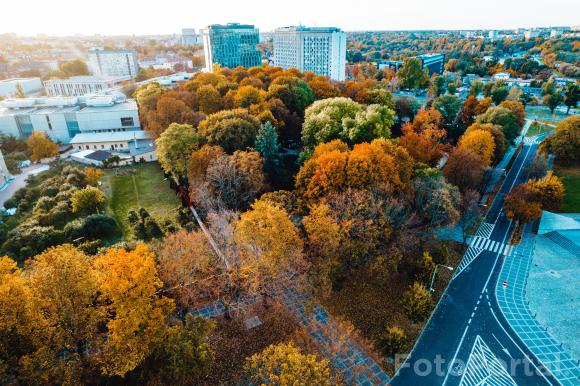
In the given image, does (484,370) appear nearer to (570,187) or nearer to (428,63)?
(570,187)

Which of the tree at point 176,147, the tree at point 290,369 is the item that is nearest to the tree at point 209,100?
the tree at point 176,147

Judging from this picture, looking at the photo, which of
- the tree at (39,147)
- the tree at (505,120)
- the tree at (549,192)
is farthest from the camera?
the tree at (505,120)

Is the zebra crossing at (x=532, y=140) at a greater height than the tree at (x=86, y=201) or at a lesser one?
lesser

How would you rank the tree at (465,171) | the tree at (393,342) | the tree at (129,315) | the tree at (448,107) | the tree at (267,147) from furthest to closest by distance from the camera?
1. the tree at (448,107)
2. the tree at (465,171)
3. the tree at (267,147)
4. the tree at (393,342)
5. the tree at (129,315)

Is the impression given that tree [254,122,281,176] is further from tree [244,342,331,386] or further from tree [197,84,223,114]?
tree [244,342,331,386]

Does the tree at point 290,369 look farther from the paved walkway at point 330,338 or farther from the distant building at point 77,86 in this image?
the distant building at point 77,86

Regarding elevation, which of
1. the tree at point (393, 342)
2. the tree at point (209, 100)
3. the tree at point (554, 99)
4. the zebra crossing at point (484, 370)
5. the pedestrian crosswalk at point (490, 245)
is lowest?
the pedestrian crosswalk at point (490, 245)

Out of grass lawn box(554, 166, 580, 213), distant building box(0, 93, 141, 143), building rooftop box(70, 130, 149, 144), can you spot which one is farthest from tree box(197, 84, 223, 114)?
grass lawn box(554, 166, 580, 213)
